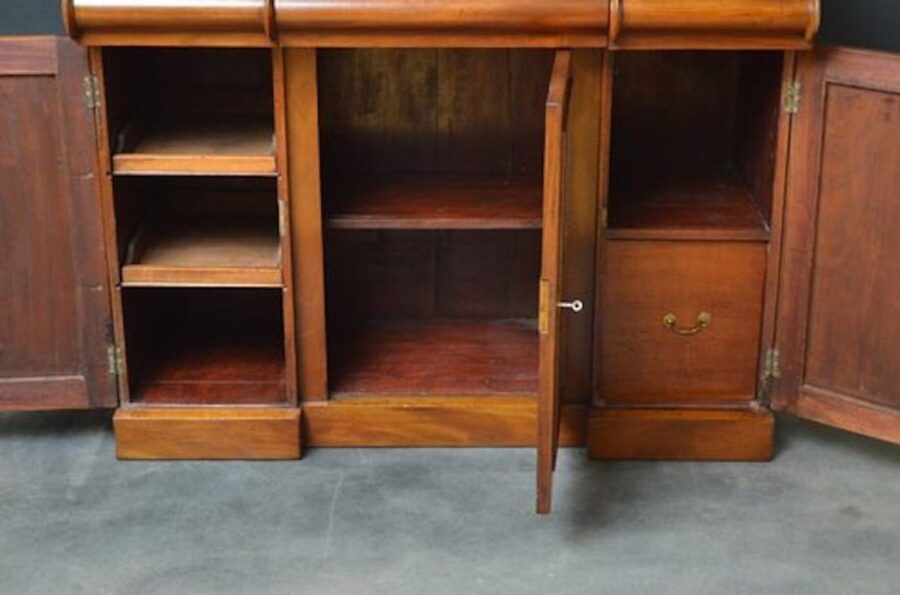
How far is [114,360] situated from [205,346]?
38 centimetres

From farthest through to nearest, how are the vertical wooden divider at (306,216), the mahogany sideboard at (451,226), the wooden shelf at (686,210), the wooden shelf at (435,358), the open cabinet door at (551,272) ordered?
the wooden shelf at (435,358) < the wooden shelf at (686,210) < the vertical wooden divider at (306,216) < the mahogany sideboard at (451,226) < the open cabinet door at (551,272)

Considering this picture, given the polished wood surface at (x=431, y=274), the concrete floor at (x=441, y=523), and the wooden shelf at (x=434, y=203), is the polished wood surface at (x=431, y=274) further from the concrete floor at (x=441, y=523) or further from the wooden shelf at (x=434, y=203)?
the concrete floor at (x=441, y=523)

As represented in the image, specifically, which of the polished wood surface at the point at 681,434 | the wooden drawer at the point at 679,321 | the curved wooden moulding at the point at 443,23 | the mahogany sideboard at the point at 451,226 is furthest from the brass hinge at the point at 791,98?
the polished wood surface at the point at 681,434

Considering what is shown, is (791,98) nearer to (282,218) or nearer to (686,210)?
(686,210)

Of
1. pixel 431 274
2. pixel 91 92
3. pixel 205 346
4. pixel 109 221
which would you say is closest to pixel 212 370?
pixel 205 346

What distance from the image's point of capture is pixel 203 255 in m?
3.06

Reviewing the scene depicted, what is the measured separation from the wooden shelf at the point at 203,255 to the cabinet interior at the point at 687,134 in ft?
2.62

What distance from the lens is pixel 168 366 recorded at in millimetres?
3283

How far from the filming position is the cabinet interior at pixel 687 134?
312 cm

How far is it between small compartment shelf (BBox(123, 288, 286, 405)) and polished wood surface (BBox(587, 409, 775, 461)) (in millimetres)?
746

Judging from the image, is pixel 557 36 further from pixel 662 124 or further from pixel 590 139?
pixel 662 124

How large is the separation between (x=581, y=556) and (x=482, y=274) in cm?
102

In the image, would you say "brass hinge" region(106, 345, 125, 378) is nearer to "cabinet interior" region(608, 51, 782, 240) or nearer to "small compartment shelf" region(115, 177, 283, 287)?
"small compartment shelf" region(115, 177, 283, 287)

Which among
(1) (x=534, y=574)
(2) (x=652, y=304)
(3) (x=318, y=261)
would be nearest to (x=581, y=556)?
(1) (x=534, y=574)
